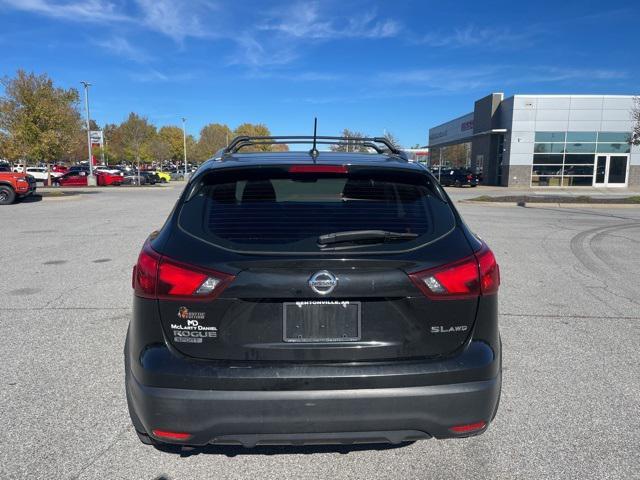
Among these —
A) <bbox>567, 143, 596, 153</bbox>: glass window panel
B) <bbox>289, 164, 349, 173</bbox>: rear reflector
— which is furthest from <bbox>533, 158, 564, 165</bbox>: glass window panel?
<bbox>289, 164, 349, 173</bbox>: rear reflector

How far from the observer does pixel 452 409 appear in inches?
88.5

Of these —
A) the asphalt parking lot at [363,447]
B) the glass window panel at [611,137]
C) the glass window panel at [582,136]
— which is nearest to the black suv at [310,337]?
the asphalt parking lot at [363,447]

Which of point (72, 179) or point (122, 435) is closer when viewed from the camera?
point (122, 435)

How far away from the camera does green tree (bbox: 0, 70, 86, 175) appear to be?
24484 millimetres

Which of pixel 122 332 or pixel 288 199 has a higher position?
pixel 288 199

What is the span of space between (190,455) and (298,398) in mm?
999

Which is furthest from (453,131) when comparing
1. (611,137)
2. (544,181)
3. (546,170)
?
(611,137)

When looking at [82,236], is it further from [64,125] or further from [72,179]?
[72,179]

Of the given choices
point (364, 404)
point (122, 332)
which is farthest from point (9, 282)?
point (364, 404)

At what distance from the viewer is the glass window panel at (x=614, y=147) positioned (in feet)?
116

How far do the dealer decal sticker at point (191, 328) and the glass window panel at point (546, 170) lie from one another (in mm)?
38533

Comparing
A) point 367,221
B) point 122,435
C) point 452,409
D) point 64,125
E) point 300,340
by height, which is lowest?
point 122,435

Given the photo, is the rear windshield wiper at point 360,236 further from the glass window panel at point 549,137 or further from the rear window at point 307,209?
the glass window panel at point 549,137

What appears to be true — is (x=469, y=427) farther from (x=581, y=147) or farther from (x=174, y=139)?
(x=174, y=139)
